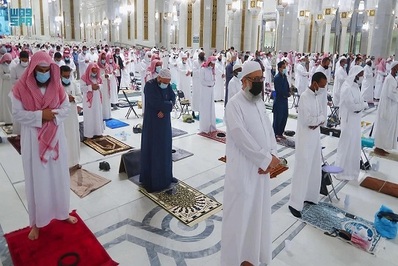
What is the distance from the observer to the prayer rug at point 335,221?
3062mm

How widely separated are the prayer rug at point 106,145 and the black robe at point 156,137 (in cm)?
163

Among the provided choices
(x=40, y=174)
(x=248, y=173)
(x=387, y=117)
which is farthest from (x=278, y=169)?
(x=40, y=174)

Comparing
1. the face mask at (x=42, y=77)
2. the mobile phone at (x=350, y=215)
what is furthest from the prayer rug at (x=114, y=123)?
the mobile phone at (x=350, y=215)

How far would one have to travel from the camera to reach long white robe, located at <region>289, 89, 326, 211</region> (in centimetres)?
331

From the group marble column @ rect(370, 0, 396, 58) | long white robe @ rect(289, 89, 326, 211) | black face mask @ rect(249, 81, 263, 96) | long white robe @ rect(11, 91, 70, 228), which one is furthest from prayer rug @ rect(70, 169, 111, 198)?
marble column @ rect(370, 0, 396, 58)

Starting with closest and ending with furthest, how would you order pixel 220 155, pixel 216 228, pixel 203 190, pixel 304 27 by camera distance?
pixel 216 228
pixel 203 190
pixel 220 155
pixel 304 27

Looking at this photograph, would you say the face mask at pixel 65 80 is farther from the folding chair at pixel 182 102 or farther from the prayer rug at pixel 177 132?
the folding chair at pixel 182 102

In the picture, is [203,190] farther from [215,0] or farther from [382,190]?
[215,0]

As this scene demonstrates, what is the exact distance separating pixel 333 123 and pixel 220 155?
10.7 feet

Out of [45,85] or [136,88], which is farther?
[136,88]

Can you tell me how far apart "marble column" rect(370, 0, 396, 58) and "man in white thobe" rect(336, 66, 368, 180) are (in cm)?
1174

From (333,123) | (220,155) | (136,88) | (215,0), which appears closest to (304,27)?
(215,0)

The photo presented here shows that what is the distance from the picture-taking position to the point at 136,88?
12242 millimetres

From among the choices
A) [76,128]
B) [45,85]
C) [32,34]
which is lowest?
[76,128]
